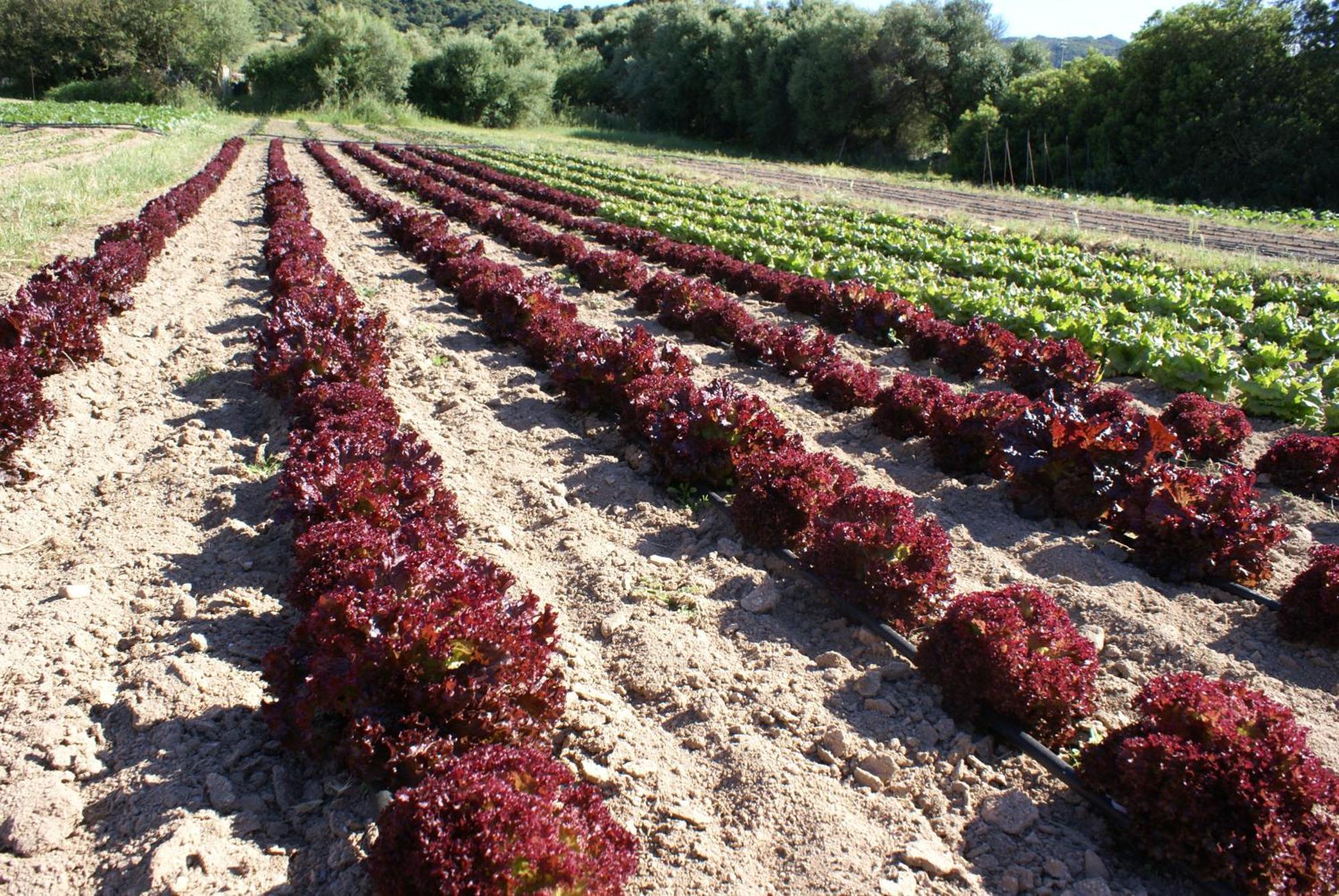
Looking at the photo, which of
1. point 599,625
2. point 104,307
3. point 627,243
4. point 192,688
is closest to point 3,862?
point 192,688

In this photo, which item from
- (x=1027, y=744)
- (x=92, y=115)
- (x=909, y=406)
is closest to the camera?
(x=1027, y=744)

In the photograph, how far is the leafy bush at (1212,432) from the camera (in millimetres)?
7754

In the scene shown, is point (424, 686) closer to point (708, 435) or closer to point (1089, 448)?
point (708, 435)

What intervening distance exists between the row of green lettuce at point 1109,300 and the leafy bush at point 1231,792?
6.45m

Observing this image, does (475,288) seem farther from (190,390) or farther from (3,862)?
(3,862)

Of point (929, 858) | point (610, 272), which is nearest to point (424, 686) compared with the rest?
point (929, 858)

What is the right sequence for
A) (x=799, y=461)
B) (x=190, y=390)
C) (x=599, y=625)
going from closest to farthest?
(x=599, y=625) < (x=799, y=461) < (x=190, y=390)

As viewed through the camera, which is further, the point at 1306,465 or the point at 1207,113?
the point at 1207,113

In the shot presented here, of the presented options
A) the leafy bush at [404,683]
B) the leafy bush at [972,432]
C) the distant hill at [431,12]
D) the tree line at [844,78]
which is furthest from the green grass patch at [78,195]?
the distant hill at [431,12]

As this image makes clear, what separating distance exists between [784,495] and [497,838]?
355 cm

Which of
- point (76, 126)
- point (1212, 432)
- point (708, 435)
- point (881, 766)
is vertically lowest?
point (881, 766)

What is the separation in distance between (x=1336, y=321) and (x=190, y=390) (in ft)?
47.0

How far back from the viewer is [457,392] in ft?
30.0

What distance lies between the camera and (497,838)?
9.22ft
